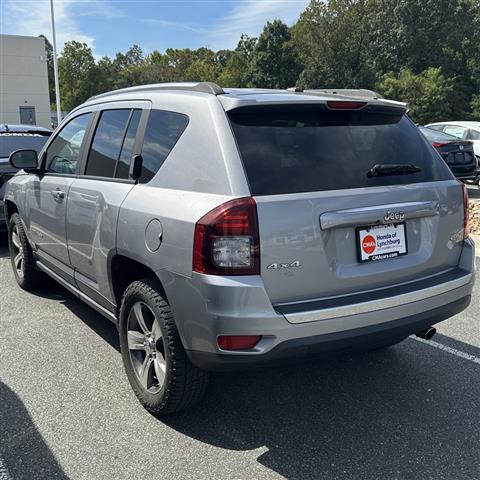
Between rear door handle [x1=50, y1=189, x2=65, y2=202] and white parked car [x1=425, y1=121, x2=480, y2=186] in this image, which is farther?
white parked car [x1=425, y1=121, x2=480, y2=186]

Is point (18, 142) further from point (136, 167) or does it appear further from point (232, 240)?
point (232, 240)

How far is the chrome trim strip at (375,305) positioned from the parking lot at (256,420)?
49 cm

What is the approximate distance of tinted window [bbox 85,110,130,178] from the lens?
3.43 metres

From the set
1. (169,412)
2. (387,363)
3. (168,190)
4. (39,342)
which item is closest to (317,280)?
(168,190)

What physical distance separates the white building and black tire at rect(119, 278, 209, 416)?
4639 centimetres

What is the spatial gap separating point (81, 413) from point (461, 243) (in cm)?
251

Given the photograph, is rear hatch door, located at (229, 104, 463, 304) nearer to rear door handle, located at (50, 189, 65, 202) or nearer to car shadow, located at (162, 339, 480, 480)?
car shadow, located at (162, 339, 480, 480)

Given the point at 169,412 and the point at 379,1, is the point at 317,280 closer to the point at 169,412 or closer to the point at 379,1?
the point at 169,412

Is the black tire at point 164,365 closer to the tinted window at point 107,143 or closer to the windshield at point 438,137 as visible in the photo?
the tinted window at point 107,143

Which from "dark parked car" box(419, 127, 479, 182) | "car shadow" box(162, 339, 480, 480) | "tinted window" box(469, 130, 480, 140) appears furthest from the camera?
"tinted window" box(469, 130, 480, 140)

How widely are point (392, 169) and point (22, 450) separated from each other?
8.16 feet

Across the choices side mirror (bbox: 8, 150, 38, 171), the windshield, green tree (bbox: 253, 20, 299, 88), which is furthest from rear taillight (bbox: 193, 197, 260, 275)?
green tree (bbox: 253, 20, 299, 88)

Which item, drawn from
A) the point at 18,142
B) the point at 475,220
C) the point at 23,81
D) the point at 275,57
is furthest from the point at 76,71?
the point at 475,220

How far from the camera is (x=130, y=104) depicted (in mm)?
3424
